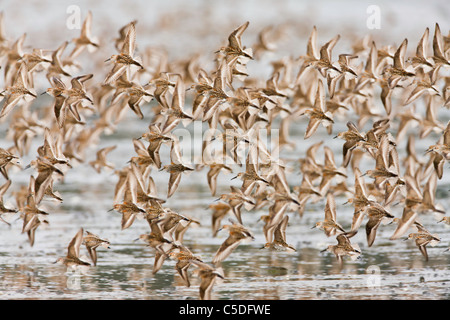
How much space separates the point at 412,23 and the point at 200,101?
6.15 metres

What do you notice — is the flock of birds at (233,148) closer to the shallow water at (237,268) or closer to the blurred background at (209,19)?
the shallow water at (237,268)

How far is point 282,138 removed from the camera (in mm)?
3066

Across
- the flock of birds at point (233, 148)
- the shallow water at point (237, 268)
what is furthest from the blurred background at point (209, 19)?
the flock of birds at point (233, 148)

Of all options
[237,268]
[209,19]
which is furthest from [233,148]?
[209,19]

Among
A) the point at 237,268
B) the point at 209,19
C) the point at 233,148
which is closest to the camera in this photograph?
the point at 233,148

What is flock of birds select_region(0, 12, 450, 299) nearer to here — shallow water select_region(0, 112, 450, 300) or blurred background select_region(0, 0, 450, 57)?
shallow water select_region(0, 112, 450, 300)

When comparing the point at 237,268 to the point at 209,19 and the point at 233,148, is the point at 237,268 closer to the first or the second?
the point at 233,148

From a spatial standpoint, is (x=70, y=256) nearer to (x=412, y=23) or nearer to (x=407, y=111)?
(x=407, y=111)

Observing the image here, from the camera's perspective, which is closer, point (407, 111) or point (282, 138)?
point (407, 111)

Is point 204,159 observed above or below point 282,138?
below

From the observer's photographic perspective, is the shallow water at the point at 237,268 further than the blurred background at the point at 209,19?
No

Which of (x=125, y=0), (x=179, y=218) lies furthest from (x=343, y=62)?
(x=125, y=0)

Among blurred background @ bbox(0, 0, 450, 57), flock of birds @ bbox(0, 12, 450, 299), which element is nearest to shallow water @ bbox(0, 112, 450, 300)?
flock of birds @ bbox(0, 12, 450, 299)

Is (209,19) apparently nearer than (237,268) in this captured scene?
No
